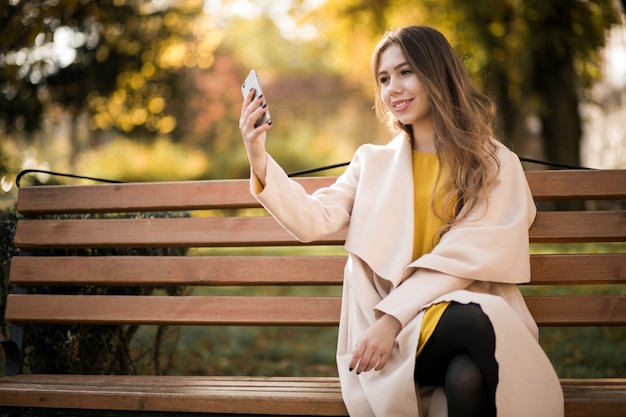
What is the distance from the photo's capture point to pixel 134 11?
1394 cm

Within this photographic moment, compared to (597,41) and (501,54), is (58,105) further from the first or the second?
(597,41)

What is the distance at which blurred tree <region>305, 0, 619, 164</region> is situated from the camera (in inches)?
338

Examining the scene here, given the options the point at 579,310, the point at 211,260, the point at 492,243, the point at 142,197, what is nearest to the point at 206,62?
the point at 142,197

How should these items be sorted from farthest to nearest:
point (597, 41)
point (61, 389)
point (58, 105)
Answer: point (58, 105) → point (597, 41) → point (61, 389)

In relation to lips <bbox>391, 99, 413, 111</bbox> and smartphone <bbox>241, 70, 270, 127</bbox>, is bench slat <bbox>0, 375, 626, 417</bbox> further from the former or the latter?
lips <bbox>391, 99, 413, 111</bbox>

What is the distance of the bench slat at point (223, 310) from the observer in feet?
9.74

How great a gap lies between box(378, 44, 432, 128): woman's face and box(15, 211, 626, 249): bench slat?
636mm

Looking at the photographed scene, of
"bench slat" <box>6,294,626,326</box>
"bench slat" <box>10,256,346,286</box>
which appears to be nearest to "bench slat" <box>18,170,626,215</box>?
"bench slat" <box>10,256,346,286</box>

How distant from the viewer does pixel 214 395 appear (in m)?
2.61

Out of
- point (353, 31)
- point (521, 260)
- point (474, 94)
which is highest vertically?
point (353, 31)

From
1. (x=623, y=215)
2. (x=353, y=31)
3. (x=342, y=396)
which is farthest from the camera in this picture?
(x=353, y=31)

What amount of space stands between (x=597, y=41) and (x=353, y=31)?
5020 millimetres

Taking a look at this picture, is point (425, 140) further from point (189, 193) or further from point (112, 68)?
point (112, 68)

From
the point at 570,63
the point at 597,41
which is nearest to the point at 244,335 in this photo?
the point at 597,41
